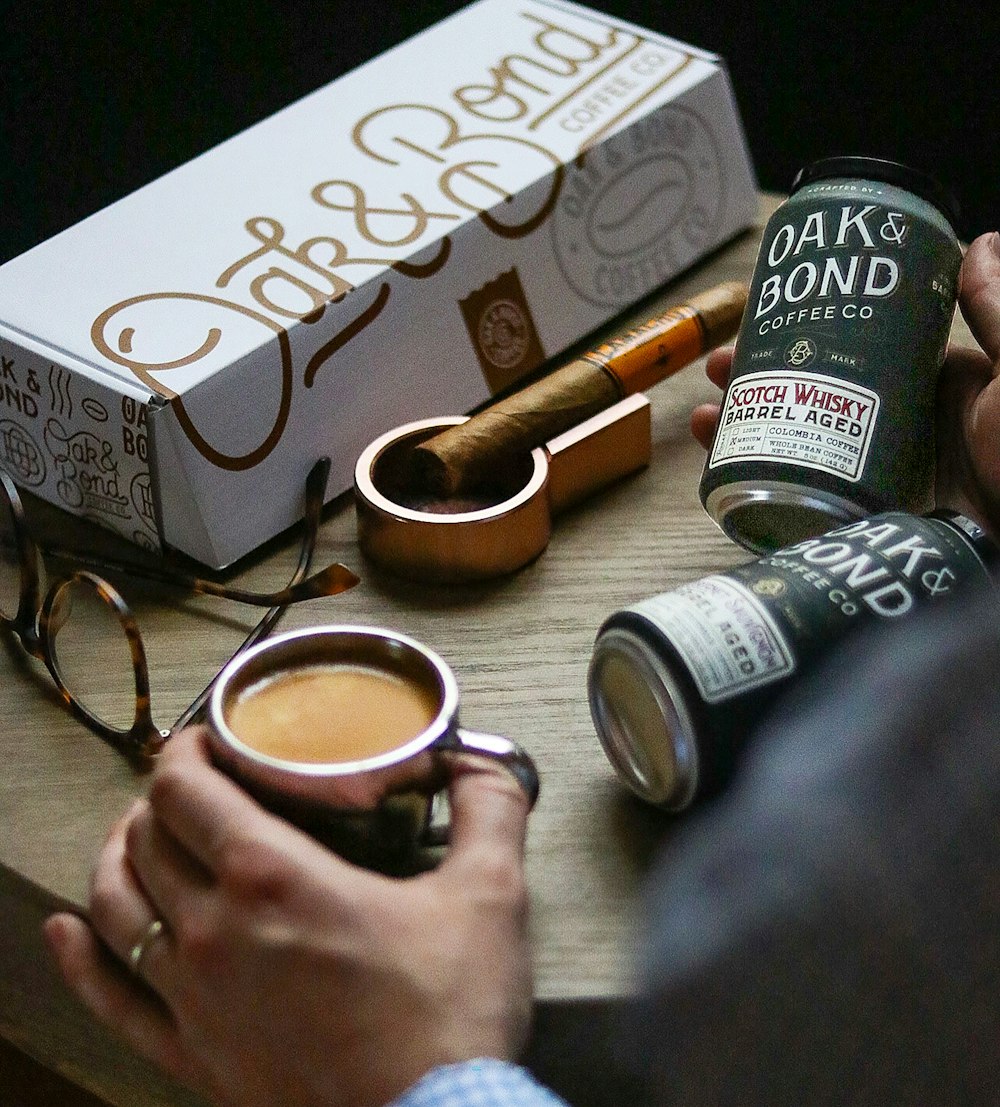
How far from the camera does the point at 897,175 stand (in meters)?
0.75

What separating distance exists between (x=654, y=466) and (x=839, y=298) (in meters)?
0.23

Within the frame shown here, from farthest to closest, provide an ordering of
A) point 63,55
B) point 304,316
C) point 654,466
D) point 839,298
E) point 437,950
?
point 63,55 < point 654,466 < point 304,316 < point 839,298 < point 437,950

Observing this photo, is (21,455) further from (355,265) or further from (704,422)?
(704,422)

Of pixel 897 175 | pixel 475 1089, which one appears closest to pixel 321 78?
pixel 897 175

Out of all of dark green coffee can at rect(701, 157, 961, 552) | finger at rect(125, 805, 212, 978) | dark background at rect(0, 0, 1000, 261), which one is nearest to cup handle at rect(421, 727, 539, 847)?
finger at rect(125, 805, 212, 978)

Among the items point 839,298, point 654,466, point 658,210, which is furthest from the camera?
point 658,210

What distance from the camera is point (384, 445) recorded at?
0.87 m

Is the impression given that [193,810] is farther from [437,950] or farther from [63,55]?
[63,55]

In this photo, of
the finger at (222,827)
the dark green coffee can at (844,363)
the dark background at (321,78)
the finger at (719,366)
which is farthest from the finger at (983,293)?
the dark background at (321,78)

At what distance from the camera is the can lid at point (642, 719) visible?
1.93ft

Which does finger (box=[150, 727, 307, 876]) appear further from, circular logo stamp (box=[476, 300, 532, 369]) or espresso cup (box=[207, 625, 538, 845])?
circular logo stamp (box=[476, 300, 532, 369])

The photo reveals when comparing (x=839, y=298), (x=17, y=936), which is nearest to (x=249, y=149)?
(x=839, y=298)

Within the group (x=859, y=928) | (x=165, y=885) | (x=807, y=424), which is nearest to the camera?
(x=859, y=928)

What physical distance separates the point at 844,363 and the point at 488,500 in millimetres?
251
